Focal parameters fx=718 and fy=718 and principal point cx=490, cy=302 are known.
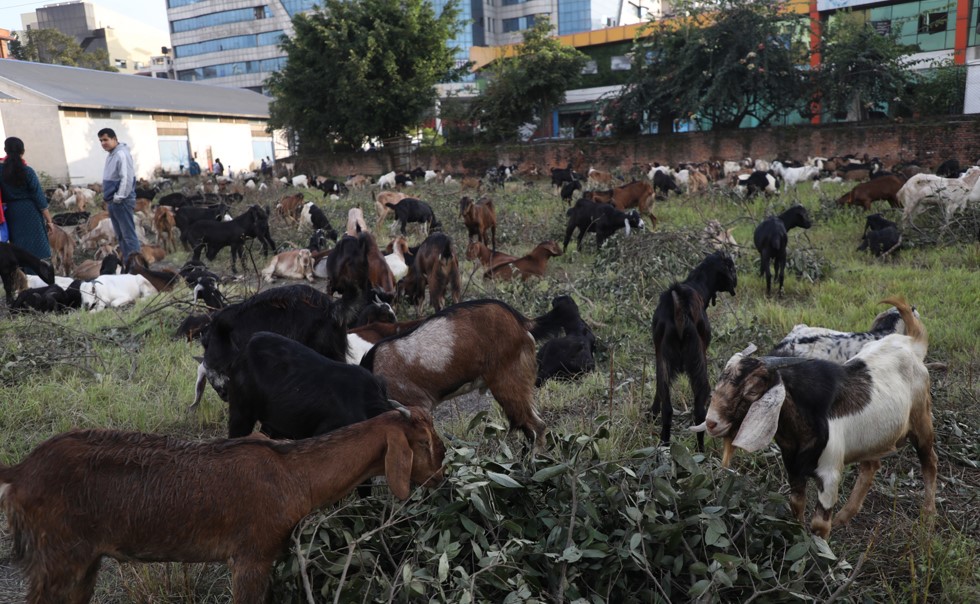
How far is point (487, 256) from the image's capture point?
9359 millimetres

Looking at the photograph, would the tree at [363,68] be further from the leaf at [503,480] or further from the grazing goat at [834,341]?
the leaf at [503,480]

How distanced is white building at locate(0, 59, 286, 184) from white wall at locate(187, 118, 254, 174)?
0.05 metres

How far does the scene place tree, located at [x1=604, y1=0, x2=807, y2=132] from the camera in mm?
23484

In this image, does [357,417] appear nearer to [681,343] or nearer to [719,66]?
[681,343]

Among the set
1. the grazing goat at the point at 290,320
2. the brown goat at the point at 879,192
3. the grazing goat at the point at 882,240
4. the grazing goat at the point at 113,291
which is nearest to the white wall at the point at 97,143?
the grazing goat at the point at 113,291

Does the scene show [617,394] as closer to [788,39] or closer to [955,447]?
Result: [955,447]

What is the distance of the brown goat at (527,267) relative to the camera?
8719mm

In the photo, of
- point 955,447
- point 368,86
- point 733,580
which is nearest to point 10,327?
point 733,580

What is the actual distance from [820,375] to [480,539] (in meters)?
1.53

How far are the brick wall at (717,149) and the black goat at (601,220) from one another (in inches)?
→ 533

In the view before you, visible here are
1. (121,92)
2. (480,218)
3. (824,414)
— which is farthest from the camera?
(121,92)

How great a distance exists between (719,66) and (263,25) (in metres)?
46.3

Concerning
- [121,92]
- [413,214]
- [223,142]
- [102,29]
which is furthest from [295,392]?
[102,29]

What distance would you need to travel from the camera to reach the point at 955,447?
3.95 meters
